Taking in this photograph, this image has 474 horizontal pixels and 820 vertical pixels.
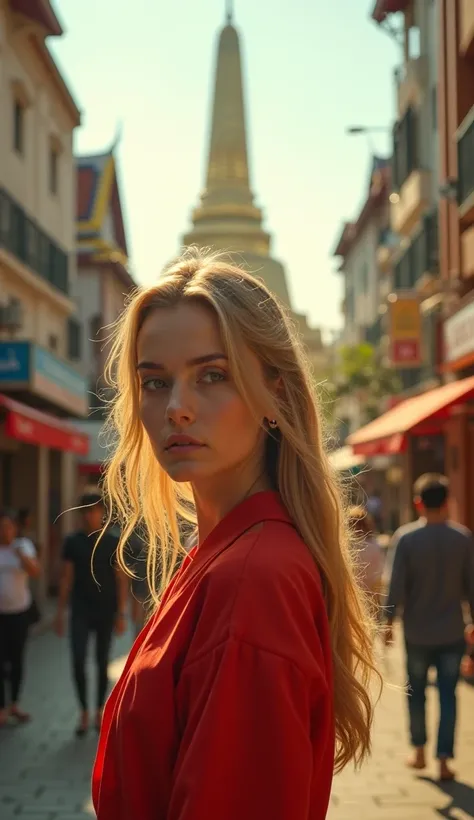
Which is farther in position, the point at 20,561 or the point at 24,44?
the point at 24,44

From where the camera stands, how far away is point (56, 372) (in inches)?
880

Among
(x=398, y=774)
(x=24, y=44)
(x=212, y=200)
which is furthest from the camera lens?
(x=212, y=200)

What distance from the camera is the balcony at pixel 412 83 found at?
25828mm

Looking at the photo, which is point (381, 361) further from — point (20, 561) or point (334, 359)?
point (20, 561)

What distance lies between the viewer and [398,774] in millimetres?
7703

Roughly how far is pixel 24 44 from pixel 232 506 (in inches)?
894

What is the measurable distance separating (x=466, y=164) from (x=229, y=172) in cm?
4702

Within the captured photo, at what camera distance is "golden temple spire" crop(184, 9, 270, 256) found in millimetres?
61156

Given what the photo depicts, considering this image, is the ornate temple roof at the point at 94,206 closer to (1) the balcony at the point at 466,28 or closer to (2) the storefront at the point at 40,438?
(2) the storefront at the point at 40,438

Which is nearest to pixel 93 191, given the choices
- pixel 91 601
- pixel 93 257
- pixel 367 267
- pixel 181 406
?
pixel 93 257

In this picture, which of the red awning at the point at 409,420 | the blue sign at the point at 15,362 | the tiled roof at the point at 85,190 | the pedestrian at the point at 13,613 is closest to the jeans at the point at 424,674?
the pedestrian at the point at 13,613

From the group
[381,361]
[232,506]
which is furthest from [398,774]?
[381,361]

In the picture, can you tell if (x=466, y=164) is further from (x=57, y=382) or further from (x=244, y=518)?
(x=244, y=518)

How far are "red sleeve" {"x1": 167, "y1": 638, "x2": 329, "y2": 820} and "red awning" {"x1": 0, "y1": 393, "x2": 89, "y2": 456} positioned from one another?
1317 cm
